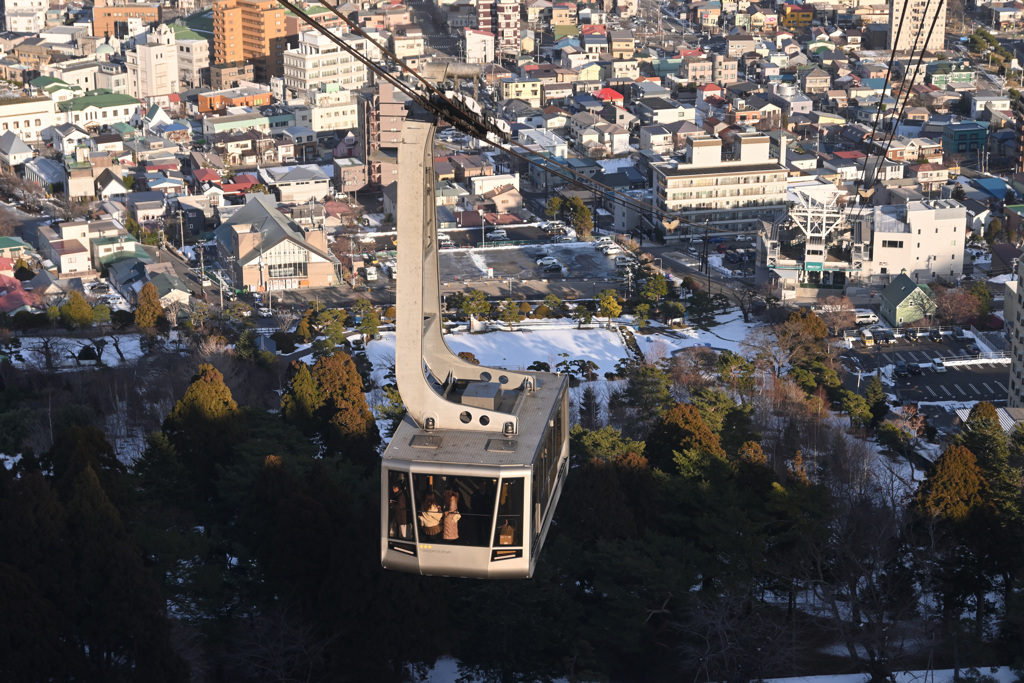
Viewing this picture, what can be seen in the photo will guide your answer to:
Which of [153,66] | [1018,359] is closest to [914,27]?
[153,66]

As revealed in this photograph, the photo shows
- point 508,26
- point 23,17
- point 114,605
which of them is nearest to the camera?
point 114,605

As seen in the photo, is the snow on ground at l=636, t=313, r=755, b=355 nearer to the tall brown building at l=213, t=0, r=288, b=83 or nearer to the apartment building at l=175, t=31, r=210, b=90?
the tall brown building at l=213, t=0, r=288, b=83

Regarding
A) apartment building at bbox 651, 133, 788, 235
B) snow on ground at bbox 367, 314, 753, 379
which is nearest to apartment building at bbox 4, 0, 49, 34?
apartment building at bbox 651, 133, 788, 235

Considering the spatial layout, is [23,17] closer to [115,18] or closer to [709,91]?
[115,18]

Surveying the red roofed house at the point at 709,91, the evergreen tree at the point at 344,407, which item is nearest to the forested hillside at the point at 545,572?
the evergreen tree at the point at 344,407

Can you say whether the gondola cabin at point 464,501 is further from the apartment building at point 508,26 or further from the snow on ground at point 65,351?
the apartment building at point 508,26

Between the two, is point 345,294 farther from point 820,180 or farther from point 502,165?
point 820,180
